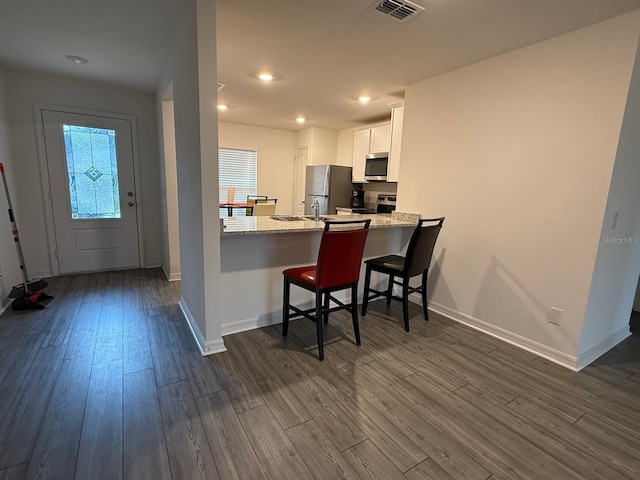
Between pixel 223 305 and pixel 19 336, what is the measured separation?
1583 mm

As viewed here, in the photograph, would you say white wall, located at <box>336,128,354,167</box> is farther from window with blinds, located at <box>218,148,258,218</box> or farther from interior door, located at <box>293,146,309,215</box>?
window with blinds, located at <box>218,148,258,218</box>

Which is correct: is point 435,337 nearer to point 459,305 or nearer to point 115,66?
point 459,305

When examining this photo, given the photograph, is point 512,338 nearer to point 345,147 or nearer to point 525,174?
point 525,174

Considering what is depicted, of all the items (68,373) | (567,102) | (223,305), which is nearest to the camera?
(68,373)

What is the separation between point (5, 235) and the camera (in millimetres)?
3133

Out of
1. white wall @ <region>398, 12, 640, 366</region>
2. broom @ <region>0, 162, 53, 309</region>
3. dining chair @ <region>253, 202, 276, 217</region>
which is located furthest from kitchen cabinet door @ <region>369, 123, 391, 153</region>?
broom @ <region>0, 162, 53, 309</region>

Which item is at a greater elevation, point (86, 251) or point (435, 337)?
point (86, 251)

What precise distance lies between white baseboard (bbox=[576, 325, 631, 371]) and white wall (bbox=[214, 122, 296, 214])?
5.30 metres

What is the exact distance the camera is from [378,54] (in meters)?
2.61

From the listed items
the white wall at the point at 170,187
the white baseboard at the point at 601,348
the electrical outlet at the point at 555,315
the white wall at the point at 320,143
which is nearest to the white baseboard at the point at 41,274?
the white wall at the point at 170,187

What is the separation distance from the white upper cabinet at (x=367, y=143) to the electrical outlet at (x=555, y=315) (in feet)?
9.79

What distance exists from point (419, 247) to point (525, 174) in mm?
984

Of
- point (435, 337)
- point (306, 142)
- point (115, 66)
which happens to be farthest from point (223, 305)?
point (306, 142)

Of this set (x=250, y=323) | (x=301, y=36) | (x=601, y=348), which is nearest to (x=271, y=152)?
(x=301, y=36)
